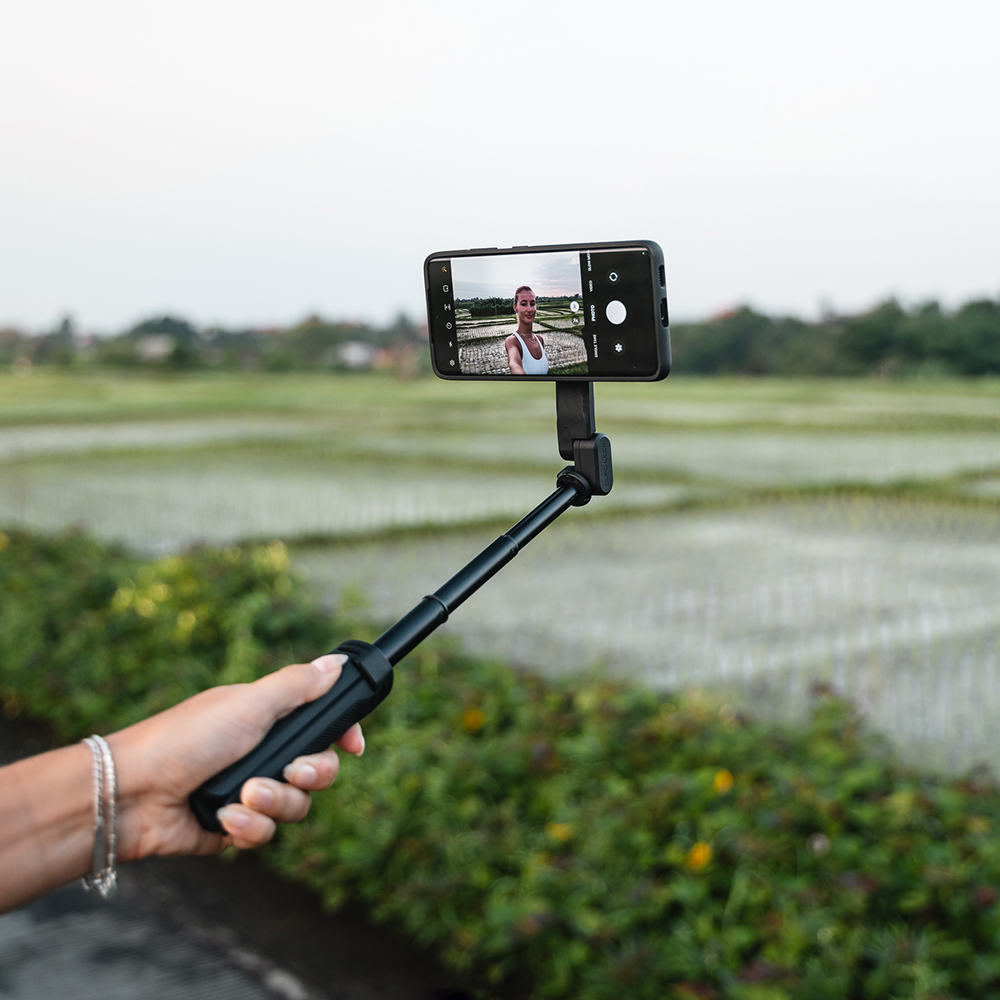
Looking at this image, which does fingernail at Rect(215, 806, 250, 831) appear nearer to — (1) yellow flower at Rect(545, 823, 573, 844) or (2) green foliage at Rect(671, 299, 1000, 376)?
(1) yellow flower at Rect(545, 823, 573, 844)

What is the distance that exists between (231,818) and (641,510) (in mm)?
3663

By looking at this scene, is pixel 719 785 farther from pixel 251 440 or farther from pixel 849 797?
pixel 251 440

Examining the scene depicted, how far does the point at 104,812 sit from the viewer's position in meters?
1.00

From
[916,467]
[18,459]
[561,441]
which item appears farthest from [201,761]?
[18,459]

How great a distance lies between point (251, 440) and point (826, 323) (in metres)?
4.11

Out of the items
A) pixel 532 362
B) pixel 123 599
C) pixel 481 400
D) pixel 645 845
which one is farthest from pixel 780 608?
pixel 532 362

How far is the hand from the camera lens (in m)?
0.93

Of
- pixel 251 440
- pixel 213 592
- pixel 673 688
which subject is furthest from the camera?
pixel 251 440

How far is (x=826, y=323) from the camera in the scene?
2721mm

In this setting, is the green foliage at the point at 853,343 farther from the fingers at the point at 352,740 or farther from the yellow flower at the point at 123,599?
the yellow flower at the point at 123,599

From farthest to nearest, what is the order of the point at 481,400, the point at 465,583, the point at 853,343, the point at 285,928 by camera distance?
the point at 481,400 < the point at 853,343 < the point at 285,928 < the point at 465,583

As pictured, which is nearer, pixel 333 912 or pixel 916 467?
pixel 333 912

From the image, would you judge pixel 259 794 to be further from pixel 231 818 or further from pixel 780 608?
pixel 780 608

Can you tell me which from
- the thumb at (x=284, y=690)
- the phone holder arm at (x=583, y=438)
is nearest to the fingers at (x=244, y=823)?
the thumb at (x=284, y=690)
